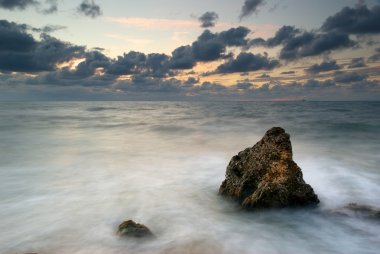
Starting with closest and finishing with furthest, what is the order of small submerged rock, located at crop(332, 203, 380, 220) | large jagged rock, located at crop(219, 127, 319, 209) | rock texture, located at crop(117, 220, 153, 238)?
rock texture, located at crop(117, 220, 153, 238) < small submerged rock, located at crop(332, 203, 380, 220) < large jagged rock, located at crop(219, 127, 319, 209)

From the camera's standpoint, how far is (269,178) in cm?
705

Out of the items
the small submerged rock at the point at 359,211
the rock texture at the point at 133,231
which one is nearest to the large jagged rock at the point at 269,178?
the small submerged rock at the point at 359,211

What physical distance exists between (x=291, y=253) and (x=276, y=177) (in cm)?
186

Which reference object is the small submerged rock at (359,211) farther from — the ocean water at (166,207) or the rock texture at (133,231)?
the rock texture at (133,231)

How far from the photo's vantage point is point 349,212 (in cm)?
713

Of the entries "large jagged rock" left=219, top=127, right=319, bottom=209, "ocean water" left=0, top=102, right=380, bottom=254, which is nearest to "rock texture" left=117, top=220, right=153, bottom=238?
"ocean water" left=0, top=102, right=380, bottom=254

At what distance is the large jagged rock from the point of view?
6918 millimetres

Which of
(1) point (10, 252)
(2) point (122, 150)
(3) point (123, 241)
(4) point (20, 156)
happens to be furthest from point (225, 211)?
(4) point (20, 156)

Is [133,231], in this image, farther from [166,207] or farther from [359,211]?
[359,211]

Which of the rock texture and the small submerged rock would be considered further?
the small submerged rock

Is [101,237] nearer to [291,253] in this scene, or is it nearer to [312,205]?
[291,253]

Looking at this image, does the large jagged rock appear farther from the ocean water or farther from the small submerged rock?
the small submerged rock

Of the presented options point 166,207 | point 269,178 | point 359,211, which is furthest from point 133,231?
point 359,211

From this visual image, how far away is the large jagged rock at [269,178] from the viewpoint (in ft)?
22.7
